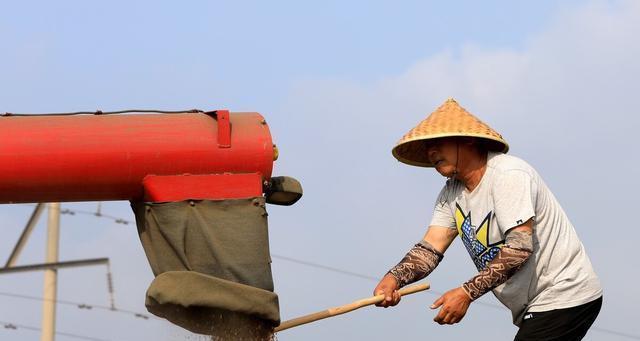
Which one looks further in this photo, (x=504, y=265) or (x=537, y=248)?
(x=537, y=248)

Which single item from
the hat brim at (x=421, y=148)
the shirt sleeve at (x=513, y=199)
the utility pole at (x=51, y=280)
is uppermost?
the hat brim at (x=421, y=148)

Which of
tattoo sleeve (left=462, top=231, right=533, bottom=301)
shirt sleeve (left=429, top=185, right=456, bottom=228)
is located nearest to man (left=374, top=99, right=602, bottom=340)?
tattoo sleeve (left=462, top=231, right=533, bottom=301)

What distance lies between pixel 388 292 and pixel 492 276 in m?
0.54

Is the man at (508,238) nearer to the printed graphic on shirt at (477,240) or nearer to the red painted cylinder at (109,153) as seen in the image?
the printed graphic on shirt at (477,240)

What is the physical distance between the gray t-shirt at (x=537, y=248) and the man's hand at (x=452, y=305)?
1.06 ft

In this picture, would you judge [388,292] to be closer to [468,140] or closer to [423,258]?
[423,258]

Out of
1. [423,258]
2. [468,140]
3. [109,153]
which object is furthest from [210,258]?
[423,258]

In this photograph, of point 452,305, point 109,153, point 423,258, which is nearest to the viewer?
point 109,153

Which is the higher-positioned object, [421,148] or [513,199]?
[421,148]

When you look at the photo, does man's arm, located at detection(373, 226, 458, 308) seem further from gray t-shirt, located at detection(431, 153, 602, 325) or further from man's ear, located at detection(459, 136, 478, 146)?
man's ear, located at detection(459, 136, 478, 146)

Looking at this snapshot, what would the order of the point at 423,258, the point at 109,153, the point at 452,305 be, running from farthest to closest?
1. the point at 423,258
2. the point at 452,305
3. the point at 109,153

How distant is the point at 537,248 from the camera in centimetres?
589

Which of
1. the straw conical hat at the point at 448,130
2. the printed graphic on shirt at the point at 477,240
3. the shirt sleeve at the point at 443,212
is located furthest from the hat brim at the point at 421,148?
the printed graphic on shirt at the point at 477,240

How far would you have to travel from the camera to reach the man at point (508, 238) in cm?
571
